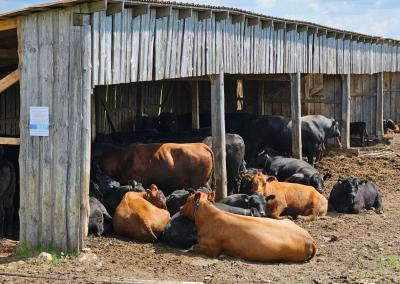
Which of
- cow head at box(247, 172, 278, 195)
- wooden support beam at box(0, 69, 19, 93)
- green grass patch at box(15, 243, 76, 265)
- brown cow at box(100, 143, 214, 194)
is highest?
wooden support beam at box(0, 69, 19, 93)

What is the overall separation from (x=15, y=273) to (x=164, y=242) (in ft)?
9.74

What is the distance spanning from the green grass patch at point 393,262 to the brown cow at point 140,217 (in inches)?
149

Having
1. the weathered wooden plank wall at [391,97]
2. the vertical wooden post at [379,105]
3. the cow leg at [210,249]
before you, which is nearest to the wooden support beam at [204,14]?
the cow leg at [210,249]

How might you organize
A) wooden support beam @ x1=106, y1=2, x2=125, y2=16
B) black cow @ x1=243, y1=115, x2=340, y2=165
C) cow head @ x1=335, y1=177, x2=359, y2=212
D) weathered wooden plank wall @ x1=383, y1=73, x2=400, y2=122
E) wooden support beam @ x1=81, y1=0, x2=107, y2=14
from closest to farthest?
wooden support beam @ x1=81, y1=0, x2=107, y2=14 < wooden support beam @ x1=106, y1=2, x2=125, y2=16 < cow head @ x1=335, y1=177, x2=359, y2=212 < black cow @ x1=243, y1=115, x2=340, y2=165 < weathered wooden plank wall @ x1=383, y1=73, x2=400, y2=122

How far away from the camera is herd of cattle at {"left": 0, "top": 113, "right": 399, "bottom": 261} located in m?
10.8

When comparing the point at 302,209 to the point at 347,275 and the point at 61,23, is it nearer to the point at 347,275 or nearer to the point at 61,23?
the point at 347,275

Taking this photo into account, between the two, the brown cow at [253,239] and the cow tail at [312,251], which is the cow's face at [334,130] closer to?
the brown cow at [253,239]

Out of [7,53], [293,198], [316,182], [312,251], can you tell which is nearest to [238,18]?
[316,182]

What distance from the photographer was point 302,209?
47.0 feet

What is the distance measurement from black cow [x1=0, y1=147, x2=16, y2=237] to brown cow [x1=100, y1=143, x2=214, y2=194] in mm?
2464

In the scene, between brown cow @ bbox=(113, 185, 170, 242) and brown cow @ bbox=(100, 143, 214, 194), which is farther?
brown cow @ bbox=(100, 143, 214, 194)

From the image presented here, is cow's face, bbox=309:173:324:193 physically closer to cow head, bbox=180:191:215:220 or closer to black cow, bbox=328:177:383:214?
black cow, bbox=328:177:383:214

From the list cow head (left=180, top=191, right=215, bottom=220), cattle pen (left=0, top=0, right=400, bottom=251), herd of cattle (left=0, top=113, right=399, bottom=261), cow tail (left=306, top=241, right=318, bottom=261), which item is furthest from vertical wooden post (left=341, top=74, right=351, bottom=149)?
cow tail (left=306, top=241, right=318, bottom=261)

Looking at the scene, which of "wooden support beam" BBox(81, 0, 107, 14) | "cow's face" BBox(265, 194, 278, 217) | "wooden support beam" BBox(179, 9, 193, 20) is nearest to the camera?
"wooden support beam" BBox(81, 0, 107, 14)
